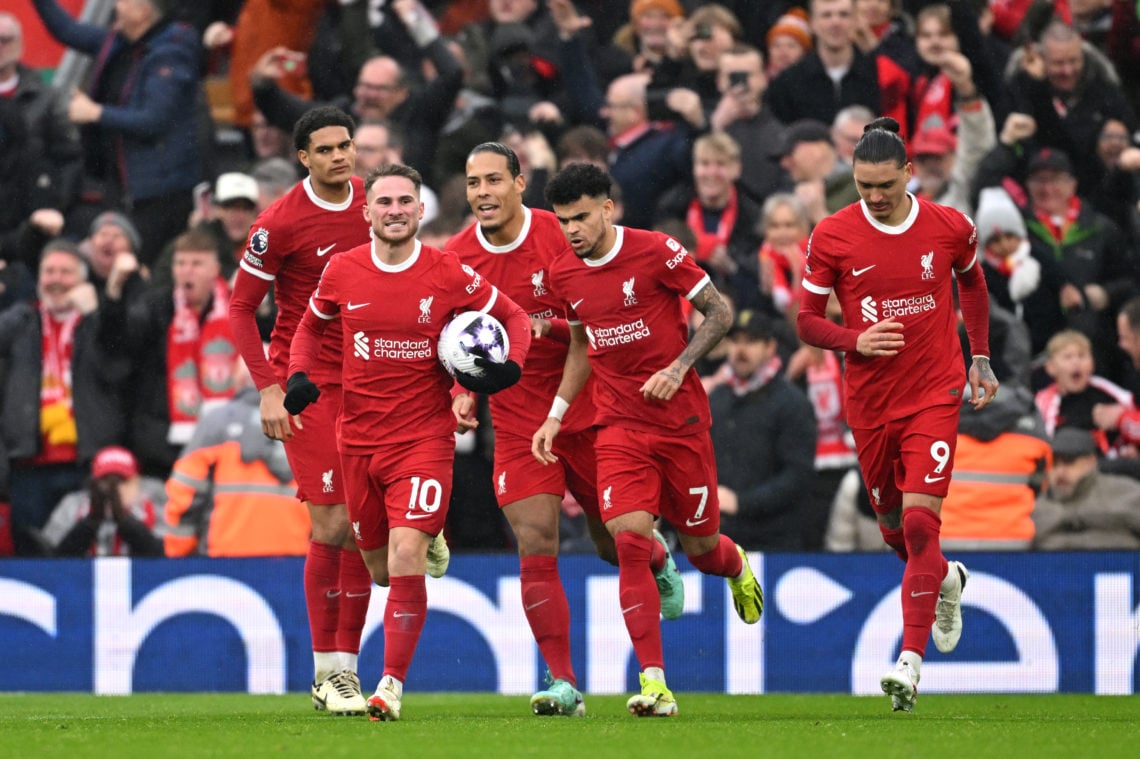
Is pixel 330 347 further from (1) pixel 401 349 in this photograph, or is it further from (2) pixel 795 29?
(2) pixel 795 29

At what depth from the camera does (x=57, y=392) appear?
13352 millimetres

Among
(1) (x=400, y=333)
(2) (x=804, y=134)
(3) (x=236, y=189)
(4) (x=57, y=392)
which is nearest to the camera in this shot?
(1) (x=400, y=333)

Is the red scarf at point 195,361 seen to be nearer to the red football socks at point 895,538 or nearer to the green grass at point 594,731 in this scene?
the green grass at point 594,731

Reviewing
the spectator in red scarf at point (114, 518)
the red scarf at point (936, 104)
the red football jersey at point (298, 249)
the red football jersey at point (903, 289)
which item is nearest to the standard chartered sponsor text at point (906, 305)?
the red football jersey at point (903, 289)

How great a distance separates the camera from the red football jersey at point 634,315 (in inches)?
341

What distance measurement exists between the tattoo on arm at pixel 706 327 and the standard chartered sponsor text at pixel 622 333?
0.24 meters

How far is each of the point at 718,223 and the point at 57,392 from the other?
16.7 ft

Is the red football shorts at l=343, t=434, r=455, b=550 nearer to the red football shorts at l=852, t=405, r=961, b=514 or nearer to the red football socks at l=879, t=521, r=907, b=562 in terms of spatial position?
the red football shorts at l=852, t=405, r=961, b=514

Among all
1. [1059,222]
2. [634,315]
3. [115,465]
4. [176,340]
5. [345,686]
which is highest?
[1059,222]

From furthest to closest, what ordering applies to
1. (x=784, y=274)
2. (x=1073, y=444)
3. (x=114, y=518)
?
(x=784, y=274) < (x=114, y=518) < (x=1073, y=444)

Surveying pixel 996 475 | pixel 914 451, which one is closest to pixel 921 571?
pixel 914 451

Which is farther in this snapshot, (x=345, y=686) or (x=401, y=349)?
(x=345, y=686)

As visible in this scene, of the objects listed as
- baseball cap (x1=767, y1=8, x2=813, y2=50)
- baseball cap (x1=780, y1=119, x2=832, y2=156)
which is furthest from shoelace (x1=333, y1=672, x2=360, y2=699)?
baseball cap (x1=767, y1=8, x2=813, y2=50)

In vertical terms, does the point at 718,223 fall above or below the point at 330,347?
above
